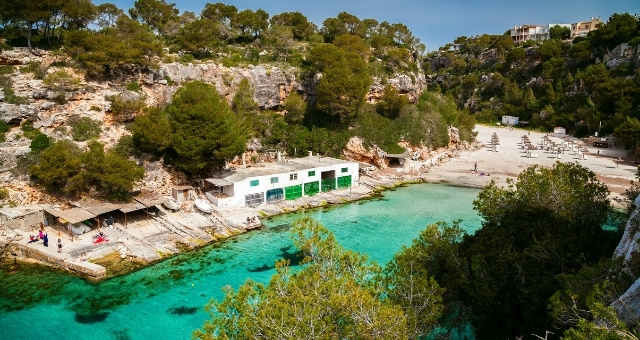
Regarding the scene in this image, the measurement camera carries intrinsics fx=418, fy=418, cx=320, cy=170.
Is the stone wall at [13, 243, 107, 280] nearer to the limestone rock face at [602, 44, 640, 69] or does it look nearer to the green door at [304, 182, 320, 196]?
the green door at [304, 182, 320, 196]

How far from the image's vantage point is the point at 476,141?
217ft

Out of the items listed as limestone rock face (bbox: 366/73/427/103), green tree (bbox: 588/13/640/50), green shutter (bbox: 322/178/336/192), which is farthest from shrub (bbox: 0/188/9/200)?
green tree (bbox: 588/13/640/50)

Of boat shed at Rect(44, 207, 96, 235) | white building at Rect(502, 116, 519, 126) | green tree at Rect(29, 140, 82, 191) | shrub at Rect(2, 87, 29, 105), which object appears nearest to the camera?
boat shed at Rect(44, 207, 96, 235)

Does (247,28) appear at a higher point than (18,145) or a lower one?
higher

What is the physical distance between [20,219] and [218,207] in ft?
42.4

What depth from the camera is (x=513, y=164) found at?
5009cm

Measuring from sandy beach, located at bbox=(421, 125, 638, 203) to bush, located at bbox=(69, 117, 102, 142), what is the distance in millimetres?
32692

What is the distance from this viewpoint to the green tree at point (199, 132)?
32.9m

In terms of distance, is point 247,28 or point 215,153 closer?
point 215,153

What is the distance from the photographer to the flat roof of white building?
35312 millimetres

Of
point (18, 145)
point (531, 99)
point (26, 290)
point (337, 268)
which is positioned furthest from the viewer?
point (531, 99)

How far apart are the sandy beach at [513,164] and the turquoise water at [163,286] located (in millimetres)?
13873

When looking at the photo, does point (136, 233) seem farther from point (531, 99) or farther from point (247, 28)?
point (531, 99)

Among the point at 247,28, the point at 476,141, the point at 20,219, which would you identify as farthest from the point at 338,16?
the point at 20,219
